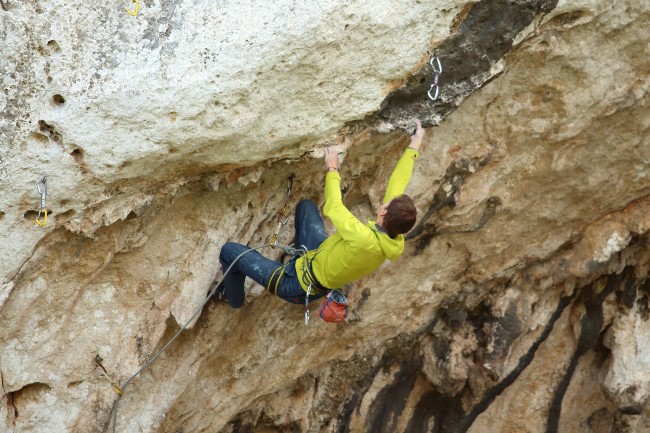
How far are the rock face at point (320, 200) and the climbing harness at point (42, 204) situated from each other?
0.05m

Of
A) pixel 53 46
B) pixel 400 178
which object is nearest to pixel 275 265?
pixel 400 178

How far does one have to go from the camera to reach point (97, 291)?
5.62 meters

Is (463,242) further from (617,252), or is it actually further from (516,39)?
(516,39)

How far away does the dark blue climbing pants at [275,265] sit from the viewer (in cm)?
555

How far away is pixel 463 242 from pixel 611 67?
5.56 ft

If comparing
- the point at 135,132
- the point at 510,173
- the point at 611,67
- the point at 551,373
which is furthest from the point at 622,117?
the point at 135,132

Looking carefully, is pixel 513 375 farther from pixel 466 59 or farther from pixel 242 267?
pixel 466 59

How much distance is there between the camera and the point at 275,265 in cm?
562

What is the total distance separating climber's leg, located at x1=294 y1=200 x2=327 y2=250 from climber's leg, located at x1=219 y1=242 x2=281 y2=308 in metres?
0.25

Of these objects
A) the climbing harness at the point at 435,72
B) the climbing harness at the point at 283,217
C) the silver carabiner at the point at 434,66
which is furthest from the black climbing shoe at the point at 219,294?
the silver carabiner at the point at 434,66

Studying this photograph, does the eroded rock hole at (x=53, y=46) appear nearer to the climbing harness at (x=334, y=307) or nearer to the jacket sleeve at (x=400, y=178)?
the jacket sleeve at (x=400, y=178)

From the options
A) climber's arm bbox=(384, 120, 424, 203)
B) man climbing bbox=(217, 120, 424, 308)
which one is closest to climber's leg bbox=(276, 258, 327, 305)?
man climbing bbox=(217, 120, 424, 308)

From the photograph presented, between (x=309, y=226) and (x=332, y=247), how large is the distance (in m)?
0.50

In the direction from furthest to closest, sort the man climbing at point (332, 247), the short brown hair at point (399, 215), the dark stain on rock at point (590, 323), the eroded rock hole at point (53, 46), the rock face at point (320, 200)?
the dark stain on rock at point (590, 323), the man climbing at point (332, 247), the short brown hair at point (399, 215), the rock face at point (320, 200), the eroded rock hole at point (53, 46)
